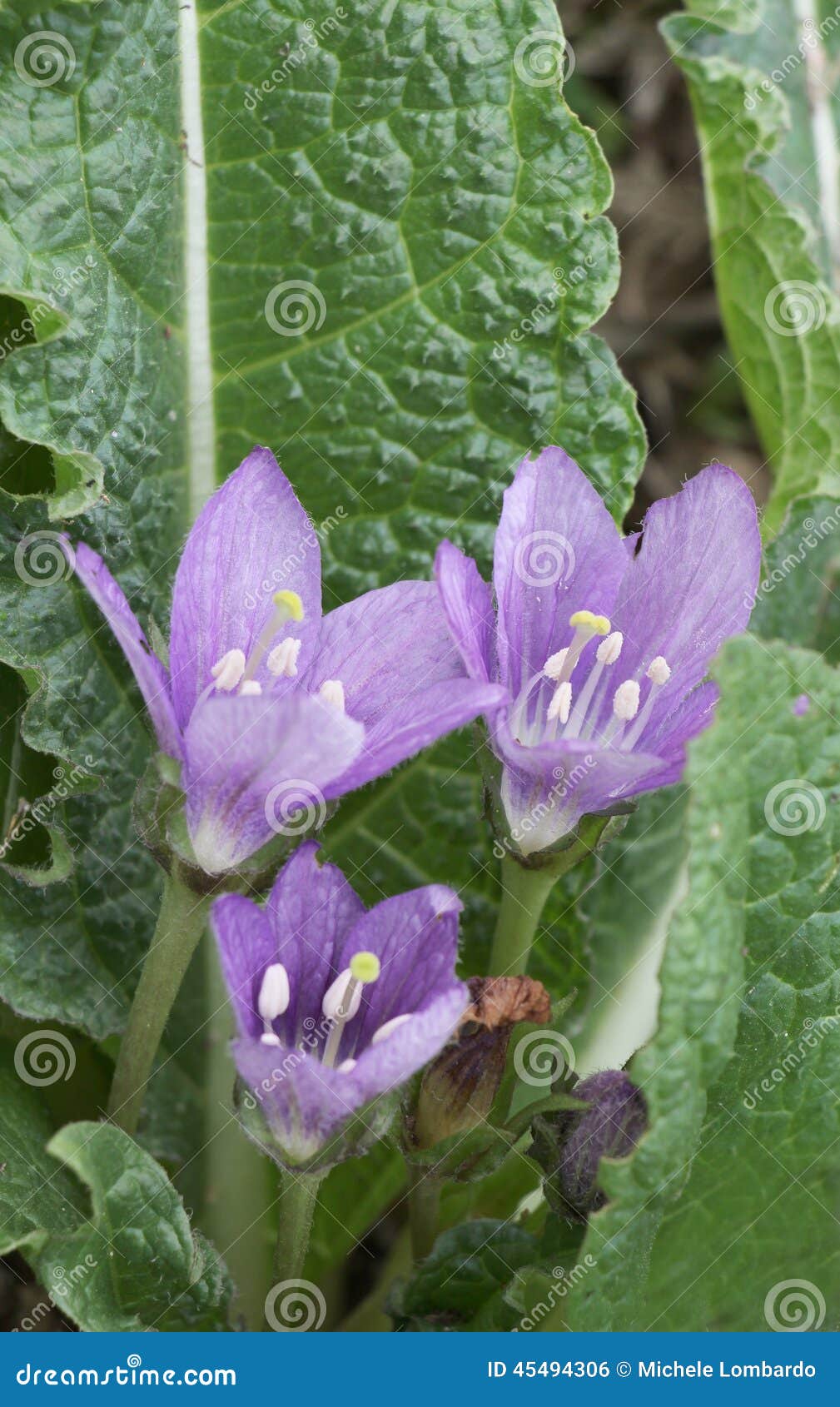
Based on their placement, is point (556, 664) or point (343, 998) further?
point (556, 664)

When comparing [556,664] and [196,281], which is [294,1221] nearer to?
A: [556,664]

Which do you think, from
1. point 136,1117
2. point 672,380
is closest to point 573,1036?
point 136,1117

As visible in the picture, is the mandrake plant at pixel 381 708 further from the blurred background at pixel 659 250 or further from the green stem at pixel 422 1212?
the blurred background at pixel 659 250

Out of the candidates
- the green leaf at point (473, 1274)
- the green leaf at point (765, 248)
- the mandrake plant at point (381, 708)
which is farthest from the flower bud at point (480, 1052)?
the green leaf at point (765, 248)

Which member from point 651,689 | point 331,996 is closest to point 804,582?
point 651,689

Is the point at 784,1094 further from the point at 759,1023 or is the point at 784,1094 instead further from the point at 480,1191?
the point at 480,1191

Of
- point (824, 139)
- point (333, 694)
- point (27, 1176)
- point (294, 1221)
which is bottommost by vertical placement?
point (27, 1176)
